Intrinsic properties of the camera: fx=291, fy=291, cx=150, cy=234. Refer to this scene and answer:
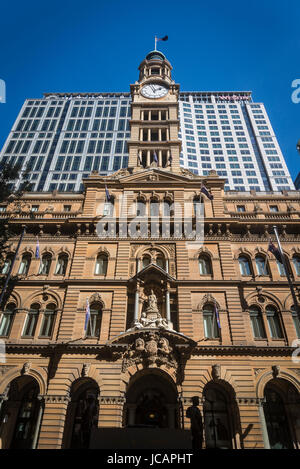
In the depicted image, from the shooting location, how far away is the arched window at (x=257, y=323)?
75.2ft

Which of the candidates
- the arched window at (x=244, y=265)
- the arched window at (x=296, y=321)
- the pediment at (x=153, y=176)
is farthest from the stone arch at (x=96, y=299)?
the arched window at (x=296, y=321)

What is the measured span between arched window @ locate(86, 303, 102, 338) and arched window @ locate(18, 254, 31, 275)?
748cm

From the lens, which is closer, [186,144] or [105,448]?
[105,448]

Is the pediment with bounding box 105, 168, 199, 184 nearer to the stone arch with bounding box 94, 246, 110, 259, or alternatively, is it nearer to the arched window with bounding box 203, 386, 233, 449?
the stone arch with bounding box 94, 246, 110, 259

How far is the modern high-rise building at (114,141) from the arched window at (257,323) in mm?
51672

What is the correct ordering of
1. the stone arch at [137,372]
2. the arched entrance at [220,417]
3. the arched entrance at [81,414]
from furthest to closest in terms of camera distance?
the stone arch at [137,372] < the arched entrance at [220,417] < the arched entrance at [81,414]

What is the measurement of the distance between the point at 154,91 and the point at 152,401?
3987 cm

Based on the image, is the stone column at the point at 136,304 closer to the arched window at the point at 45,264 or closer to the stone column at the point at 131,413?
the stone column at the point at 131,413

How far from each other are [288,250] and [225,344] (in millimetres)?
11281

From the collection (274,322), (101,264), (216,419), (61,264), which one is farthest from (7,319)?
(274,322)

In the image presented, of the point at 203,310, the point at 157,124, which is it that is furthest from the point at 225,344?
the point at 157,124

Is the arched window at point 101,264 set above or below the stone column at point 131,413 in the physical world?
above
